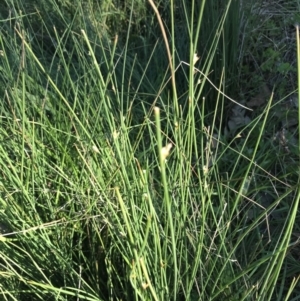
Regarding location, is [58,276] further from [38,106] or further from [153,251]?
[38,106]

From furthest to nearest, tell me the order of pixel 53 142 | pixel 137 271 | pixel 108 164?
pixel 53 142 < pixel 108 164 < pixel 137 271

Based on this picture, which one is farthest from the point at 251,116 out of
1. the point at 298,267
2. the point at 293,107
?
the point at 298,267

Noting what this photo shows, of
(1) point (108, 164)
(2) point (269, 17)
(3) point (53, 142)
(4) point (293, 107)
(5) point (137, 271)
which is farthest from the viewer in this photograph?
(2) point (269, 17)

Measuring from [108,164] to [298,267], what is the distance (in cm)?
50

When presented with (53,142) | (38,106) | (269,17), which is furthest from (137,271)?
(269,17)

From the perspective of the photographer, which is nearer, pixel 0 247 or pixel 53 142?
pixel 0 247

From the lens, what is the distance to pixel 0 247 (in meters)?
1.08

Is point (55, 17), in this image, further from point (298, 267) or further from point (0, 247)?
point (298, 267)

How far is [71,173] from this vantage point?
3.79 feet

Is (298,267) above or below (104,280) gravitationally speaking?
below

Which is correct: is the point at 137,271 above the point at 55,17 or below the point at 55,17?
below

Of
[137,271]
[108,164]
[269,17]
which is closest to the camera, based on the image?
[137,271]

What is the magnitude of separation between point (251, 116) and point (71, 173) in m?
0.70

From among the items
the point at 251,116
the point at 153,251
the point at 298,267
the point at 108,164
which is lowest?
the point at 298,267
